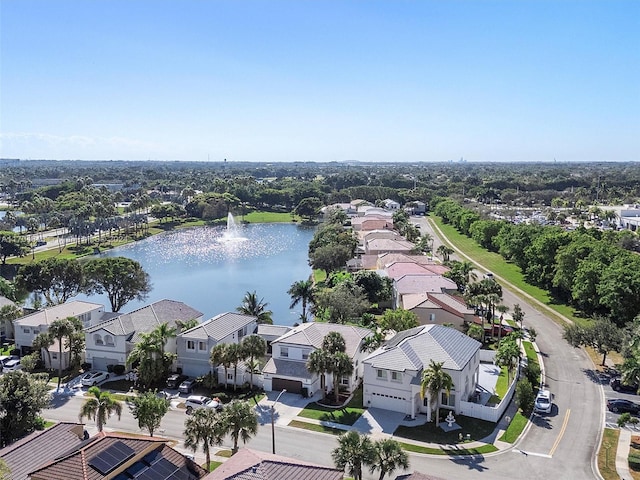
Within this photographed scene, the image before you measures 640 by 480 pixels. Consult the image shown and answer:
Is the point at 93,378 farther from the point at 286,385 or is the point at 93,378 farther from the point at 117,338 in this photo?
the point at 286,385

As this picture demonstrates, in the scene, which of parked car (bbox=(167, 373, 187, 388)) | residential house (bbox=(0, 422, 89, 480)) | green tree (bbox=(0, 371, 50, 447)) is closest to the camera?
residential house (bbox=(0, 422, 89, 480))

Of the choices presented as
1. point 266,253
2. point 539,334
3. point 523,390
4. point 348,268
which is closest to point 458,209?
point 266,253

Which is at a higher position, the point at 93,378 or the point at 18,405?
the point at 18,405

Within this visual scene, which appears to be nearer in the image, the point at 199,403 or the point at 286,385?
the point at 199,403

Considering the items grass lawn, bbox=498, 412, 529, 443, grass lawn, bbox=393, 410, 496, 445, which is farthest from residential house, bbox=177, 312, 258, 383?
grass lawn, bbox=498, 412, 529, 443

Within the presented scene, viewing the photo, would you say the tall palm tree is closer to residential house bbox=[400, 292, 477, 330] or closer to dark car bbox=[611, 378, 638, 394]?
residential house bbox=[400, 292, 477, 330]

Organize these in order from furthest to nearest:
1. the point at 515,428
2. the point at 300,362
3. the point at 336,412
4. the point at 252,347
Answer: the point at 300,362, the point at 252,347, the point at 336,412, the point at 515,428

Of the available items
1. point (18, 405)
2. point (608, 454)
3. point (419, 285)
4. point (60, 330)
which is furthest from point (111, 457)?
point (419, 285)
